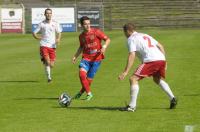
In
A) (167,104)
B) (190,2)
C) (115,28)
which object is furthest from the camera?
(190,2)

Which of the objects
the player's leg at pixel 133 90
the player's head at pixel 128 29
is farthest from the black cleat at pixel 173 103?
the player's head at pixel 128 29

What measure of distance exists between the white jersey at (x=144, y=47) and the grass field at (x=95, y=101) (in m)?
1.09

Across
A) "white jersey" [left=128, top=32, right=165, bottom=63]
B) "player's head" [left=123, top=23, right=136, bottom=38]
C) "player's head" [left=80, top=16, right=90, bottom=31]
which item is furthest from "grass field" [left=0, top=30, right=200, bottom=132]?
"player's head" [left=80, top=16, right=90, bottom=31]

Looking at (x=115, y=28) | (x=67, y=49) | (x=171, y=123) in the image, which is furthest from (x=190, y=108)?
(x=115, y=28)

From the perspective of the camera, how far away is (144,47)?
13867 millimetres

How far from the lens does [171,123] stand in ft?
40.6

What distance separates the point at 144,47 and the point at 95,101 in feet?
8.49

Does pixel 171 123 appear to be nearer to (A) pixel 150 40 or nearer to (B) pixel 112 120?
(B) pixel 112 120

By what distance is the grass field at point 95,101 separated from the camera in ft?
40.2

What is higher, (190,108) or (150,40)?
(150,40)

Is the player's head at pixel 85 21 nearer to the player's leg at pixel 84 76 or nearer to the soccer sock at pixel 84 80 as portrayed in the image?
the player's leg at pixel 84 76

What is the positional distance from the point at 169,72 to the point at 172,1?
4666cm

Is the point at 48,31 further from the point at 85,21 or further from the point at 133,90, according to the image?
the point at 133,90

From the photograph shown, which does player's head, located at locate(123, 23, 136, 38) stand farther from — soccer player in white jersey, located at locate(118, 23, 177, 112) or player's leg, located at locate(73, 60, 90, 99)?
player's leg, located at locate(73, 60, 90, 99)
